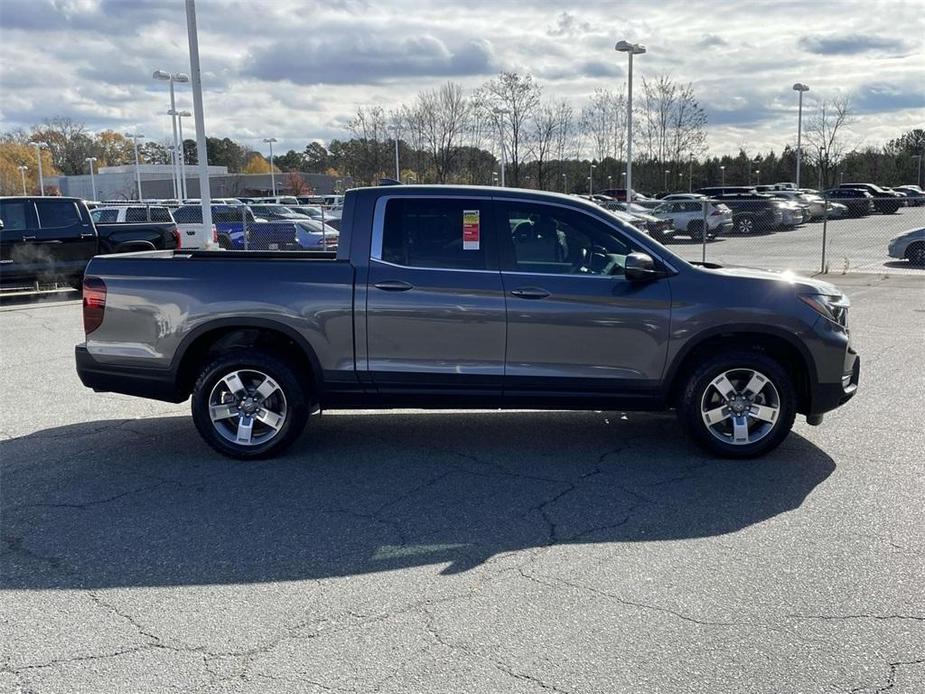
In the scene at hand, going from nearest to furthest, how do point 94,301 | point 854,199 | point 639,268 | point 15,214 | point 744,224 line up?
point 639,268
point 94,301
point 15,214
point 744,224
point 854,199

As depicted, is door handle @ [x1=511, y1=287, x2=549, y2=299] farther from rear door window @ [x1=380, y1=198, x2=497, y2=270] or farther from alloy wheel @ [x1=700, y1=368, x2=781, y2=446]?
alloy wheel @ [x1=700, y1=368, x2=781, y2=446]

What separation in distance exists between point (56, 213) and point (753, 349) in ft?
45.9

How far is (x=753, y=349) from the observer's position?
6047mm

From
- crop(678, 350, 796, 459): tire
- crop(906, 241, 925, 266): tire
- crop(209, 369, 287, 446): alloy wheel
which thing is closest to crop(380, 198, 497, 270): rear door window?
crop(209, 369, 287, 446): alloy wheel

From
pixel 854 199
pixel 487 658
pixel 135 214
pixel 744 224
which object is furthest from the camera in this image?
pixel 854 199

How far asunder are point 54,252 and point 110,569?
13112mm

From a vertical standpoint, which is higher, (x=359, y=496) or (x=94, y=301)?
(x=94, y=301)

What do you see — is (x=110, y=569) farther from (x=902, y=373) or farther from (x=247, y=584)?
(x=902, y=373)

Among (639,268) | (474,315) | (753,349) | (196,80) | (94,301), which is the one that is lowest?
(753,349)

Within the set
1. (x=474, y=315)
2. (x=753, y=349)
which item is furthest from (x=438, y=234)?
Answer: (x=753, y=349)

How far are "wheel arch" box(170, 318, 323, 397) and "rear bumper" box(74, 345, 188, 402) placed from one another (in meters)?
0.08

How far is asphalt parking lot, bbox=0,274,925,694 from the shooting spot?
334cm

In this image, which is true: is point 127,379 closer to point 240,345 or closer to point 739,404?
point 240,345

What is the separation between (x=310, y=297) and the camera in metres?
5.81
